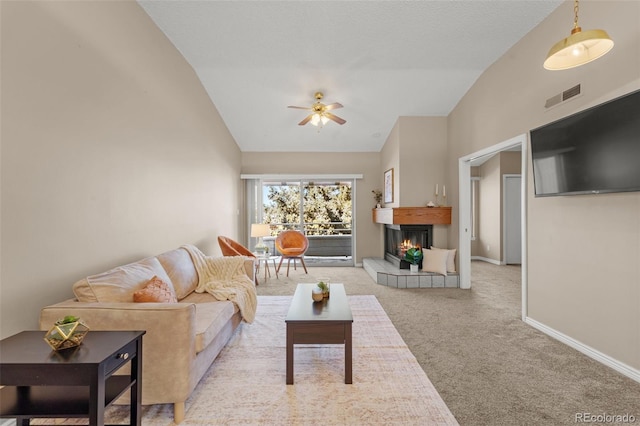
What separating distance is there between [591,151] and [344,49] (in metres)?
2.73

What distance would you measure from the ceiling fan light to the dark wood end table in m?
2.87

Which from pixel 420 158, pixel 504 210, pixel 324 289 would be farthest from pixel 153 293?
pixel 504 210

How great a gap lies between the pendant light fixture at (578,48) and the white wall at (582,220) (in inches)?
27.1

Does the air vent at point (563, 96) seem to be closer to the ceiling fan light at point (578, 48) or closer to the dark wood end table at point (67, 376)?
the ceiling fan light at point (578, 48)

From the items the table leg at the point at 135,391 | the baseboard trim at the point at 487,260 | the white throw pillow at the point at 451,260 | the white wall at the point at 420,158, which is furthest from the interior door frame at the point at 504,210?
the table leg at the point at 135,391

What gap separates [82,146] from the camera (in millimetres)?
2211

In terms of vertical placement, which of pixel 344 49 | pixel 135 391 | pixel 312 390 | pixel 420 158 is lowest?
pixel 312 390

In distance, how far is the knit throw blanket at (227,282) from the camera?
2.84 m

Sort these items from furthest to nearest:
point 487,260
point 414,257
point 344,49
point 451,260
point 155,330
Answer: point 487,260
point 414,257
point 451,260
point 344,49
point 155,330

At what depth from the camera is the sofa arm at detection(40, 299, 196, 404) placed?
1.67m

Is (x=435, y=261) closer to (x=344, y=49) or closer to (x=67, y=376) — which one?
(x=344, y=49)

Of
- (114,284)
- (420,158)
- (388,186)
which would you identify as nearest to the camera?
(114,284)

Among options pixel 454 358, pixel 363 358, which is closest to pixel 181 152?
pixel 363 358

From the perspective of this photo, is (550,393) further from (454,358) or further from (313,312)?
(313,312)
